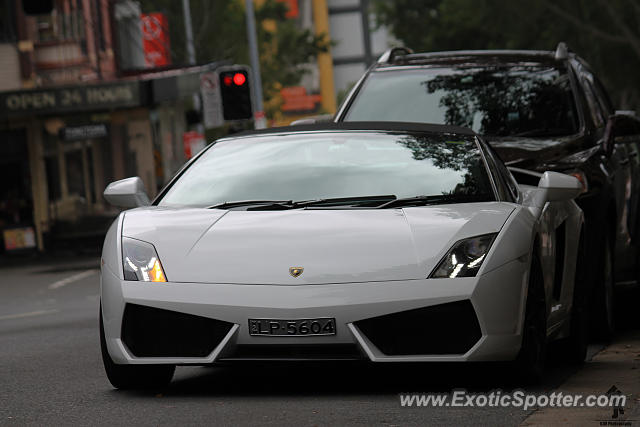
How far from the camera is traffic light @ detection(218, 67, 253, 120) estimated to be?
27062 mm

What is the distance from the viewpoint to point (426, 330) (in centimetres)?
668

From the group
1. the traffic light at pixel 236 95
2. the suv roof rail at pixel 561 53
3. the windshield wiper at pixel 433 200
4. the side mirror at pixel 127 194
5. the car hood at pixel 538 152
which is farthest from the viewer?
the traffic light at pixel 236 95

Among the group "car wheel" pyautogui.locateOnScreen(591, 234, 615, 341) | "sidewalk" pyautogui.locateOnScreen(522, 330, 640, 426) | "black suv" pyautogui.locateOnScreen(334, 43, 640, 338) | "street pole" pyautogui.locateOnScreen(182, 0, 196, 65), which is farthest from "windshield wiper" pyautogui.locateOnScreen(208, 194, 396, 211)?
"street pole" pyautogui.locateOnScreen(182, 0, 196, 65)

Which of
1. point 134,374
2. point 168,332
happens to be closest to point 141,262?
point 168,332

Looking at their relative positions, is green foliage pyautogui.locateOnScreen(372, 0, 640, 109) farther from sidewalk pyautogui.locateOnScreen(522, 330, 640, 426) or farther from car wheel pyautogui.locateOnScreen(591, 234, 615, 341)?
sidewalk pyautogui.locateOnScreen(522, 330, 640, 426)

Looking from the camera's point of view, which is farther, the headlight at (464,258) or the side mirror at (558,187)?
the side mirror at (558,187)

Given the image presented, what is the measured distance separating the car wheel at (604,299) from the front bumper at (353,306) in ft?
8.55

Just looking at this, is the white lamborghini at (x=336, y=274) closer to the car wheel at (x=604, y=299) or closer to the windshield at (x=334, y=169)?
the windshield at (x=334, y=169)

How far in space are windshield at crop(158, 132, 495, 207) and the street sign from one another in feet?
66.0

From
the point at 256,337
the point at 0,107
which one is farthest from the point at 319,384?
the point at 0,107

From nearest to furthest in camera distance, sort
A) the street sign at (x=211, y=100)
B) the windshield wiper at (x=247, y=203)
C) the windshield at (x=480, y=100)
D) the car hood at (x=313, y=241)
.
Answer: the car hood at (x=313, y=241) < the windshield wiper at (x=247, y=203) < the windshield at (x=480, y=100) < the street sign at (x=211, y=100)

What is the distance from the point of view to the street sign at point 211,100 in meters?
28.4

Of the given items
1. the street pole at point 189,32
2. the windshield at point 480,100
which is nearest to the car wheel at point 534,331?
the windshield at point 480,100

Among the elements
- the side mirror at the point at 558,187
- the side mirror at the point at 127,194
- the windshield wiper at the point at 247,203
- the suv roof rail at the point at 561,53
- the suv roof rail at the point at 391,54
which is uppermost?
the suv roof rail at the point at 391,54
